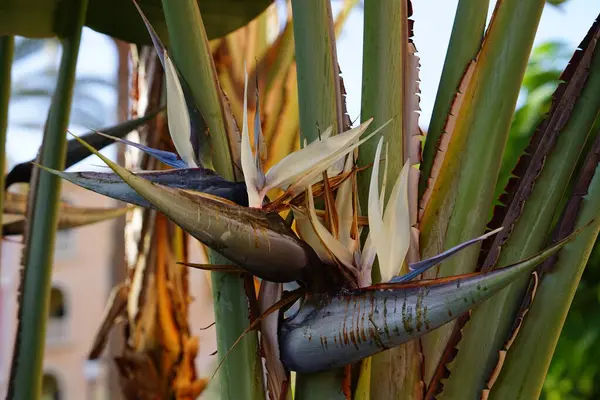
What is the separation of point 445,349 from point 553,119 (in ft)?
0.38

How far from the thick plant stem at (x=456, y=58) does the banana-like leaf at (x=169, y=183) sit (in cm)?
10

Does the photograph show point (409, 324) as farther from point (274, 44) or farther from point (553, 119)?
point (274, 44)

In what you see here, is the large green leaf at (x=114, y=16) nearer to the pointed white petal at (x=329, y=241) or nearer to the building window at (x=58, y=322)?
the pointed white petal at (x=329, y=241)

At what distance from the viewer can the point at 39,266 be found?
1.44 feet

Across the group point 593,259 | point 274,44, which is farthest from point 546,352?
point 593,259

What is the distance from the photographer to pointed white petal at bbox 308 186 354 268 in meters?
0.25

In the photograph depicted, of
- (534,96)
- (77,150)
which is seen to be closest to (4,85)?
(77,150)

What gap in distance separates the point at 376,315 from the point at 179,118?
116 millimetres

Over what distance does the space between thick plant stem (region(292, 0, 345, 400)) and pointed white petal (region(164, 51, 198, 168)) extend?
2.0 inches

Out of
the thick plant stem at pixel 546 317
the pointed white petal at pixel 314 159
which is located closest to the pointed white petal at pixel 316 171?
→ the pointed white petal at pixel 314 159

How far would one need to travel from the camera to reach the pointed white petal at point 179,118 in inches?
10.8

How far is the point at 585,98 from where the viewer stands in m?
0.31

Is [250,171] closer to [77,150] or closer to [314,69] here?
[314,69]

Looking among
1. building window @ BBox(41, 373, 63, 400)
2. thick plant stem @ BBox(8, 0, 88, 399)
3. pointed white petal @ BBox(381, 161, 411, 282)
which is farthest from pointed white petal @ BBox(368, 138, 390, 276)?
building window @ BBox(41, 373, 63, 400)
